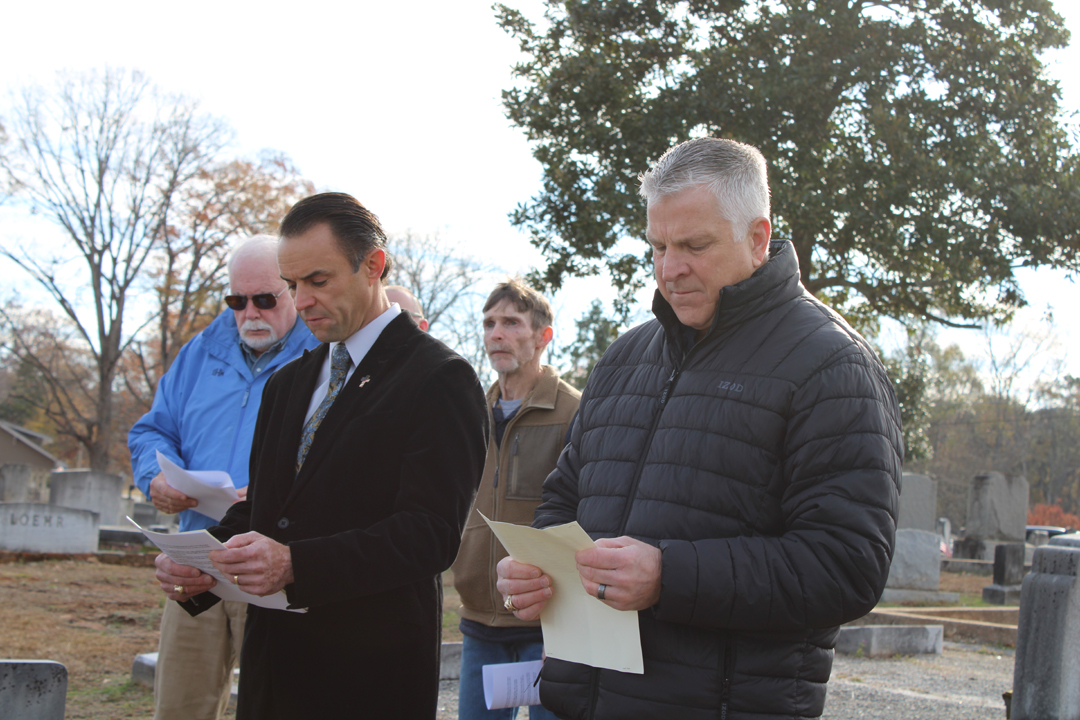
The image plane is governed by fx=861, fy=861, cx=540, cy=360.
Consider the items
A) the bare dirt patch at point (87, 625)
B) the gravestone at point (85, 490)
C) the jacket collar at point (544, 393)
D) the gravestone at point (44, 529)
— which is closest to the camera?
the jacket collar at point (544, 393)

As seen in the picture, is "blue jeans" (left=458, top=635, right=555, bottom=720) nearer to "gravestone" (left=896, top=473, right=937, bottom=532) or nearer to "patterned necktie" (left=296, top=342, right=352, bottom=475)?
"patterned necktie" (left=296, top=342, right=352, bottom=475)

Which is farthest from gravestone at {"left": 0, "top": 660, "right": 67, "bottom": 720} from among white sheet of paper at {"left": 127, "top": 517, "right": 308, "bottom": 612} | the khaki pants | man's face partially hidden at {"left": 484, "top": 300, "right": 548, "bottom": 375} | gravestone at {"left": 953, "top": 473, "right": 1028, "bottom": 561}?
gravestone at {"left": 953, "top": 473, "right": 1028, "bottom": 561}

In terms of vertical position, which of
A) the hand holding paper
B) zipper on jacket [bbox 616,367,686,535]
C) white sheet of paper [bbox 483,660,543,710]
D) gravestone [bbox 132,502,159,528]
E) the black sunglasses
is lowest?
gravestone [bbox 132,502,159,528]

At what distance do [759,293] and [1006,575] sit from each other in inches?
572

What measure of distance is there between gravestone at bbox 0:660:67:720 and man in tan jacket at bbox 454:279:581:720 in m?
1.43

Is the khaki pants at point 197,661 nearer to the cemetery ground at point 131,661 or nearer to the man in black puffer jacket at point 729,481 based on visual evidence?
the man in black puffer jacket at point 729,481

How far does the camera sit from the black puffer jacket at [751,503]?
1.67 metres

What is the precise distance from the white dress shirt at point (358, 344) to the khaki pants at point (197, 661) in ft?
3.51

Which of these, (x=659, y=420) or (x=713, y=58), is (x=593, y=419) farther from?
A: (x=713, y=58)

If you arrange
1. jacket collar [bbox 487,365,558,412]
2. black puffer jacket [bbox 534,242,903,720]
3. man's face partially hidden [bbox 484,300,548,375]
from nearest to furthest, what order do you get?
1. black puffer jacket [bbox 534,242,903,720]
2. jacket collar [bbox 487,365,558,412]
3. man's face partially hidden [bbox 484,300,548,375]

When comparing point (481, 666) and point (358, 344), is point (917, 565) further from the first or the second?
point (358, 344)

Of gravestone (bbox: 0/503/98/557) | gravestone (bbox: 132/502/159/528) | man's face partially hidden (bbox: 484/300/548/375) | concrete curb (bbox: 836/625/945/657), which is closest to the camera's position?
man's face partially hidden (bbox: 484/300/548/375)

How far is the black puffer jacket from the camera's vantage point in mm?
1673

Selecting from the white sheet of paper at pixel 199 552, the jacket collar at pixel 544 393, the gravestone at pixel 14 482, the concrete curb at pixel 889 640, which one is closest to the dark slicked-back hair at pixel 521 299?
the jacket collar at pixel 544 393
